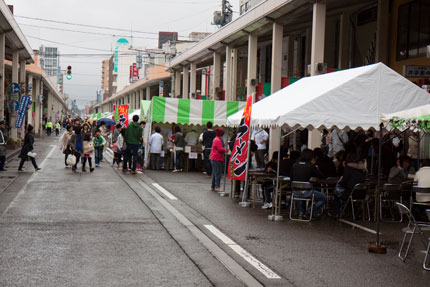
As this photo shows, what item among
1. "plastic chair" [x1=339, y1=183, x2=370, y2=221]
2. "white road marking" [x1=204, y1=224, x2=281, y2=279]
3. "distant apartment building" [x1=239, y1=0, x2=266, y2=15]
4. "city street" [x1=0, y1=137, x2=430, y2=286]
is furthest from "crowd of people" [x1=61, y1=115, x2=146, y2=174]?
"distant apartment building" [x1=239, y1=0, x2=266, y2=15]

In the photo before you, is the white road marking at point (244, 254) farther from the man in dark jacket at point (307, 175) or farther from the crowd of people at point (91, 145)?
the crowd of people at point (91, 145)

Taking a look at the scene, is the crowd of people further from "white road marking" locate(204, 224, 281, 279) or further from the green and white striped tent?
"white road marking" locate(204, 224, 281, 279)

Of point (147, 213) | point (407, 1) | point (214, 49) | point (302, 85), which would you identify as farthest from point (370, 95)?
point (214, 49)

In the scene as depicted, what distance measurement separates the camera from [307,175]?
11.8 metres

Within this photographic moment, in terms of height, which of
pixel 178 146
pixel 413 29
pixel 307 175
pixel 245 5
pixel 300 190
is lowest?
pixel 300 190

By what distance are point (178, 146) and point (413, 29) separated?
9.94 metres

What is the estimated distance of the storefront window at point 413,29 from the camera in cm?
1989

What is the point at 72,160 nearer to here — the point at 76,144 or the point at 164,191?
the point at 76,144

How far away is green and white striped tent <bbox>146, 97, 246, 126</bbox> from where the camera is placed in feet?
76.0

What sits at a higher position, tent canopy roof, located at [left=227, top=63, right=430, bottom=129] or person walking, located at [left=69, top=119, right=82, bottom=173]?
tent canopy roof, located at [left=227, top=63, right=430, bottom=129]

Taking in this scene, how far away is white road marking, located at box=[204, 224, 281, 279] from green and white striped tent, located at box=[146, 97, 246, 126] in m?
13.0

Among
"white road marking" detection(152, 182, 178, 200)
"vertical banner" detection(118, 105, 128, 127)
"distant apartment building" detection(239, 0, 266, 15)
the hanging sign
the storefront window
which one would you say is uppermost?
"distant apartment building" detection(239, 0, 266, 15)

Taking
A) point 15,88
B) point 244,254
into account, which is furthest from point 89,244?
point 15,88

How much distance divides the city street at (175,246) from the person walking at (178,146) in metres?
8.85
